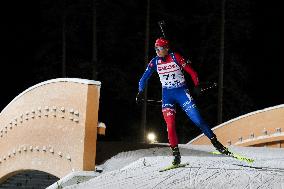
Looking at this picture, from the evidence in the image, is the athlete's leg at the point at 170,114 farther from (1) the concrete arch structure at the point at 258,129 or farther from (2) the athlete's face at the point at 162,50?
(1) the concrete arch structure at the point at 258,129

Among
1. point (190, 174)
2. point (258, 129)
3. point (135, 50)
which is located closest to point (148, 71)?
point (190, 174)

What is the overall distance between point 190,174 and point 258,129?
8.10 m

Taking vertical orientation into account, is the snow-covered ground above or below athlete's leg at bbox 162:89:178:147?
below

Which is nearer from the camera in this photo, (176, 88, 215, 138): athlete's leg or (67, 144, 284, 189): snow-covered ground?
(67, 144, 284, 189): snow-covered ground

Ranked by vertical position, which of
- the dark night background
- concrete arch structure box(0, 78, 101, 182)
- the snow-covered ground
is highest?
the dark night background

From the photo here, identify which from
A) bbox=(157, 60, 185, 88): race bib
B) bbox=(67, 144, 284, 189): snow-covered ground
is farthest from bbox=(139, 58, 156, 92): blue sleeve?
bbox=(67, 144, 284, 189): snow-covered ground

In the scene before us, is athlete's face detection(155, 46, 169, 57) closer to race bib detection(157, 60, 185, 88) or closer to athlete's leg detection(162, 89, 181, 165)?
race bib detection(157, 60, 185, 88)

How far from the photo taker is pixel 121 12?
28.6m

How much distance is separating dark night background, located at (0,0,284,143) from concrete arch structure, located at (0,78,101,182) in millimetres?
14512

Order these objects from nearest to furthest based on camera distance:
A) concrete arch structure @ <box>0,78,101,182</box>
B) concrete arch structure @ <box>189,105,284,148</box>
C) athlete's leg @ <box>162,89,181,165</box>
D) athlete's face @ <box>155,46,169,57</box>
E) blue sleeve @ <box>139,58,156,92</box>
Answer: athlete's face @ <box>155,46,169,57</box> → athlete's leg @ <box>162,89,181,165</box> → blue sleeve @ <box>139,58,156,92</box> → concrete arch structure @ <box>0,78,101,182</box> → concrete arch structure @ <box>189,105,284,148</box>

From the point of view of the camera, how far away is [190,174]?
8.01m

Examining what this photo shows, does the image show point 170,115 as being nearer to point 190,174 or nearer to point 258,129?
point 190,174

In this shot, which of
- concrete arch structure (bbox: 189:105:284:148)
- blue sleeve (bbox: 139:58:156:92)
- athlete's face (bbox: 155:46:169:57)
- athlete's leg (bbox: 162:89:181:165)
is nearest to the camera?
athlete's face (bbox: 155:46:169:57)

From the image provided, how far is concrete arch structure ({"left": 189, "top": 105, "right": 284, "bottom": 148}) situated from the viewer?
14.9 metres
